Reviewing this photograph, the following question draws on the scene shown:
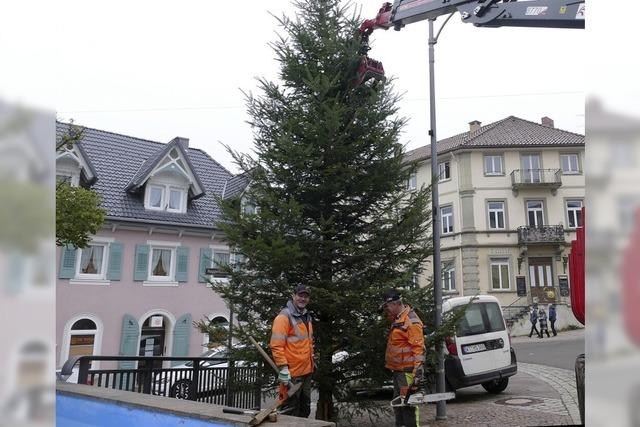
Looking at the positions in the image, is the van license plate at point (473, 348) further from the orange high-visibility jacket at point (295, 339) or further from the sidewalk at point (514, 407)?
the orange high-visibility jacket at point (295, 339)

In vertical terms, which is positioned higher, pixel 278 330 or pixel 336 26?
pixel 336 26

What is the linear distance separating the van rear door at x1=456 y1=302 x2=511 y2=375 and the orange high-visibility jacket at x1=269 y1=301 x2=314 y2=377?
13.3 feet

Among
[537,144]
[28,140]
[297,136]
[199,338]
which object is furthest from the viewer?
[537,144]

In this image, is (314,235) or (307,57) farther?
(307,57)

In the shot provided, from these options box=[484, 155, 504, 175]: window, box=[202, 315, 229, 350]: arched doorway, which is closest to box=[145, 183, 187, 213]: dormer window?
box=[202, 315, 229, 350]: arched doorway

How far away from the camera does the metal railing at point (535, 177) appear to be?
2775 cm

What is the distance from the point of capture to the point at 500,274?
26.8 meters

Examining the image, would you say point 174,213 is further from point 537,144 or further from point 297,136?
point 537,144

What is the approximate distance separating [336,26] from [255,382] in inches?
200

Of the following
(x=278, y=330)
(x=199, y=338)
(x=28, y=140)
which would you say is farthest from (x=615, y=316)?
(x=199, y=338)

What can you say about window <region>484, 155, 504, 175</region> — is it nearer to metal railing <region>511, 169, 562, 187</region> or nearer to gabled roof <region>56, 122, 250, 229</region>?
metal railing <region>511, 169, 562, 187</region>

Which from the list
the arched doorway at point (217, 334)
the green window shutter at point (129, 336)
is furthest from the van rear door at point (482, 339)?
the green window shutter at point (129, 336)

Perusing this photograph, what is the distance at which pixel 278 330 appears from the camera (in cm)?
474

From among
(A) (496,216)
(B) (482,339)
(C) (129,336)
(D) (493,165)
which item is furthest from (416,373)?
(D) (493,165)
